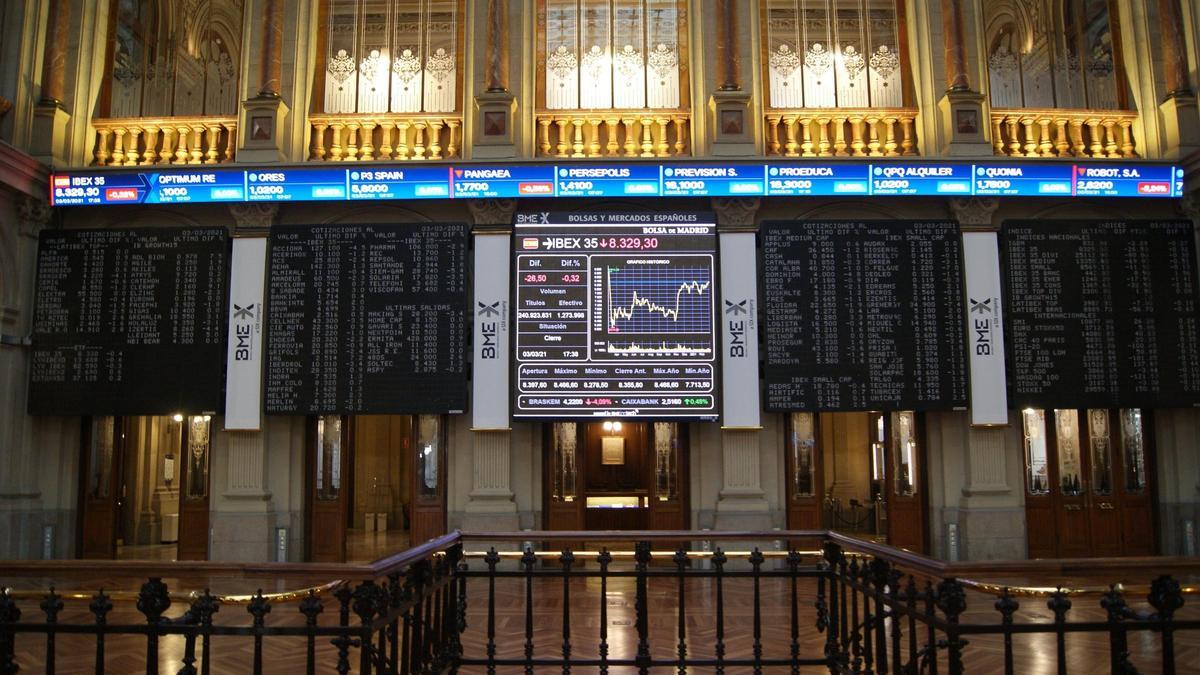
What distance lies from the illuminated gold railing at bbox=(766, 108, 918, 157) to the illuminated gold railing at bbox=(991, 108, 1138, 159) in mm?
1199

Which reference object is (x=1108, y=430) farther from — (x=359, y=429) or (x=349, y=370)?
(x=359, y=429)

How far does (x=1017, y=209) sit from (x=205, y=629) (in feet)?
36.1

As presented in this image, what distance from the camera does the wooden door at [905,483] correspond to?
1138 cm

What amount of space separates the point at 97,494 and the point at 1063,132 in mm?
13966

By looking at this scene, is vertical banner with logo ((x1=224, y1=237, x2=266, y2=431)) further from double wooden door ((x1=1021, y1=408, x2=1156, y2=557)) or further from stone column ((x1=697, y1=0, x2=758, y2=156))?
double wooden door ((x1=1021, y1=408, x2=1156, y2=557))

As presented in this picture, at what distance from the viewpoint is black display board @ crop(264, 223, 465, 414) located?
11.0 meters

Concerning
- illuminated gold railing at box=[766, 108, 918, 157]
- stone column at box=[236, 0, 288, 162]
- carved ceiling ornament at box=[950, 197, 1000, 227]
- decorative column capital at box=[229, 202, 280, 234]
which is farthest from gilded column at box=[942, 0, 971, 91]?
decorative column capital at box=[229, 202, 280, 234]

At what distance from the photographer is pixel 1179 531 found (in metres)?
11.1

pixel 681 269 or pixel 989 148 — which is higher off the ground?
pixel 989 148

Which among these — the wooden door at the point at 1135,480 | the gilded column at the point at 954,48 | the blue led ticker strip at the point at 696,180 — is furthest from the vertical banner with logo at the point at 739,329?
the wooden door at the point at 1135,480

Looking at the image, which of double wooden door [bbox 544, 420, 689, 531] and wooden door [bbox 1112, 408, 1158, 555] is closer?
wooden door [bbox 1112, 408, 1158, 555]

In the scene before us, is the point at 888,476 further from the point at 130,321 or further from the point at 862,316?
the point at 130,321

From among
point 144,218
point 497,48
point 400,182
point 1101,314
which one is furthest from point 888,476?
point 144,218

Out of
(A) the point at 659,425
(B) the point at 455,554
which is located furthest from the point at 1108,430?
(B) the point at 455,554
